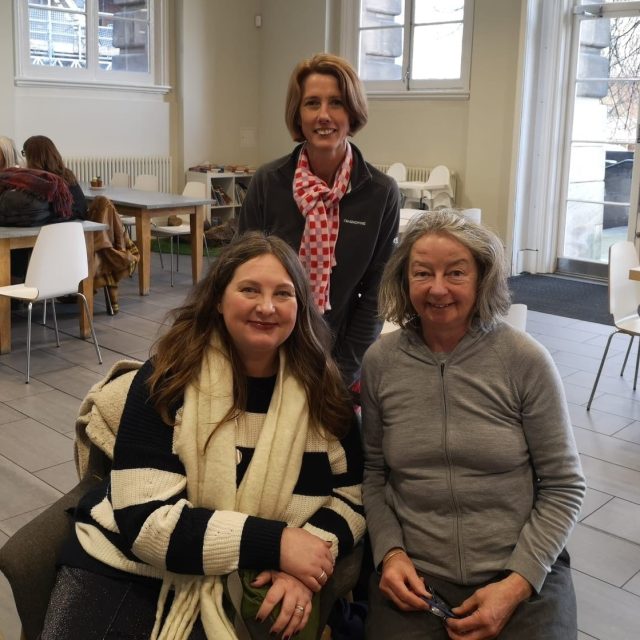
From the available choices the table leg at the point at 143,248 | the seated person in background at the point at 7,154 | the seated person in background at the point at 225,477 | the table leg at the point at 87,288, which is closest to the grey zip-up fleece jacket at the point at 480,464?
the seated person in background at the point at 225,477

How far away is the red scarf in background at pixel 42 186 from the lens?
4965 mm

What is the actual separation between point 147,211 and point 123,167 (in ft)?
8.23

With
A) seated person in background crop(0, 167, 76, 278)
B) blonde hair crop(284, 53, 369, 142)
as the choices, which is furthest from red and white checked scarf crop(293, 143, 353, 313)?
seated person in background crop(0, 167, 76, 278)

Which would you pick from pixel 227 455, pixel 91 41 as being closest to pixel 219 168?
pixel 91 41

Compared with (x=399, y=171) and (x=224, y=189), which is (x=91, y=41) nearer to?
(x=224, y=189)

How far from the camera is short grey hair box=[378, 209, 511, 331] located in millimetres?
1687

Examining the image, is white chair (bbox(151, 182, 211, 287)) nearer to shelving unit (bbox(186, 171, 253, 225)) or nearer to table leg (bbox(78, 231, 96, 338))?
shelving unit (bbox(186, 171, 253, 225))

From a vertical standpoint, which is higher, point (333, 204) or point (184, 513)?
point (333, 204)

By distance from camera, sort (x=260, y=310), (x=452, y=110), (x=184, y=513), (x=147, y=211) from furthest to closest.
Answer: (x=452, y=110)
(x=147, y=211)
(x=260, y=310)
(x=184, y=513)

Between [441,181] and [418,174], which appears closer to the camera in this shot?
[441,181]

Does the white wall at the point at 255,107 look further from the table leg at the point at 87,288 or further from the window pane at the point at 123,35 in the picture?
the table leg at the point at 87,288

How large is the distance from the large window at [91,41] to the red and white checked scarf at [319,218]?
5938 mm

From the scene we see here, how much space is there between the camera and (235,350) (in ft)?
5.61

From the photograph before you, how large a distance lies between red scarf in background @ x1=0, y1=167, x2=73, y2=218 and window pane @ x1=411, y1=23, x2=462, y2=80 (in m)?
4.09
